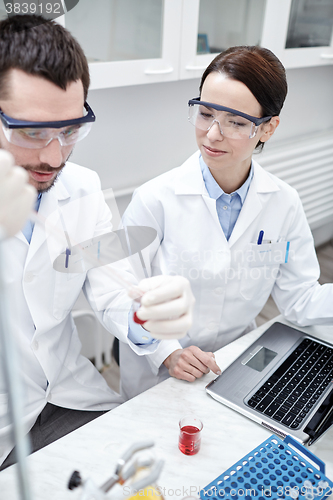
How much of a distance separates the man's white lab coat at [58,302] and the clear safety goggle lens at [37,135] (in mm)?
312

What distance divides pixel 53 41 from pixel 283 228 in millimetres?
992

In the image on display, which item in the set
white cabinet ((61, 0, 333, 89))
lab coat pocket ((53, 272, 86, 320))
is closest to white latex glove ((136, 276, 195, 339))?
lab coat pocket ((53, 272, 86, 320))

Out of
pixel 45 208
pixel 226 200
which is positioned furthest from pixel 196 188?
pixel 45 208

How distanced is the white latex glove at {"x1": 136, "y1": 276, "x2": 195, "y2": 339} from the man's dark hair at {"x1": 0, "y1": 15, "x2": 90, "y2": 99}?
52 centimetres

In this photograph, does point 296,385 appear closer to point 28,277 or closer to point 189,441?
point 189,441

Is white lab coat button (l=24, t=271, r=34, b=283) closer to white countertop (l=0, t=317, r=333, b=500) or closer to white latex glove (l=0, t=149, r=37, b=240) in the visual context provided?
white countertop (l=0, t=317, r=333, b=500)

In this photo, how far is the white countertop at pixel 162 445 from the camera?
92cm

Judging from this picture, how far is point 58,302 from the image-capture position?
1.26 m

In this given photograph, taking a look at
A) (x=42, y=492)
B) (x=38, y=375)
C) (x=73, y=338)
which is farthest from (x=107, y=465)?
(x=73, y=338)

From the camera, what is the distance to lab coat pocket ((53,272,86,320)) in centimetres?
125

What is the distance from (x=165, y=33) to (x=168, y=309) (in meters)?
1.49

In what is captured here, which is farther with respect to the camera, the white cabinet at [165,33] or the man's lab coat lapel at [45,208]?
the white cabinet at [165,33]

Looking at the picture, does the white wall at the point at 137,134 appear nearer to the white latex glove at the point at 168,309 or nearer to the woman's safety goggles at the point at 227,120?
the woman's safety goggles at the point at 227,120

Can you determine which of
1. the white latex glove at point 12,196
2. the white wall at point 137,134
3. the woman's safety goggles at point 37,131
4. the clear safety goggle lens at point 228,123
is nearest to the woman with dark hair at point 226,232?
the clear safety goggle lens at point 228,123
